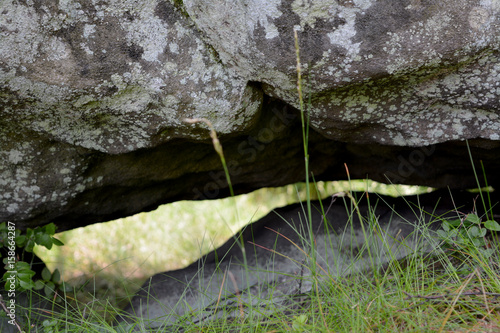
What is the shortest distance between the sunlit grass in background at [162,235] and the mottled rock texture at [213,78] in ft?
2.51

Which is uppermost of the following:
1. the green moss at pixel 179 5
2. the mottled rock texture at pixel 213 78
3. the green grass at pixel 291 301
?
the green moss at pixel 179 5

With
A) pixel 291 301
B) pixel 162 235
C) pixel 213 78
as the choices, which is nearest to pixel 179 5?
pixel 213 78

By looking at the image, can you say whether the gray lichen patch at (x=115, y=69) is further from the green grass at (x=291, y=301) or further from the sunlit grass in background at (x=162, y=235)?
the sunlit grass in background at (x=162, y=235)

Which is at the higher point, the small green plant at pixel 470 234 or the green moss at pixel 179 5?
the green moss at pixel 179 5

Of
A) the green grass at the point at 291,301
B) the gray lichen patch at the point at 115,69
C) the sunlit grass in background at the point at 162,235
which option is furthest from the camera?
the sunlit grass in background at the point at 162,235

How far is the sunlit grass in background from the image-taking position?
97.3 inches

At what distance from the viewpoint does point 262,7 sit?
1.25 metres

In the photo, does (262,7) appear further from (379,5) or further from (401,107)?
(401,107)

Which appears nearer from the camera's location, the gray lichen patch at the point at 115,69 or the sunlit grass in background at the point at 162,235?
the gray lichen patch at the point at 115,69

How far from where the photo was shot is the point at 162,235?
290 centimetres

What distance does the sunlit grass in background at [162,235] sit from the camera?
97.3 inches

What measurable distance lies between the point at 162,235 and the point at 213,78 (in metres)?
1.71

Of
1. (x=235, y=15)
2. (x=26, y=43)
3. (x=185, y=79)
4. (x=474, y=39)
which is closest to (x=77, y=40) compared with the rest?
(x=26, y=43)

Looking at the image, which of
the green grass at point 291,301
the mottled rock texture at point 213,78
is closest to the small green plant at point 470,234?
the green grass at point 291,301
